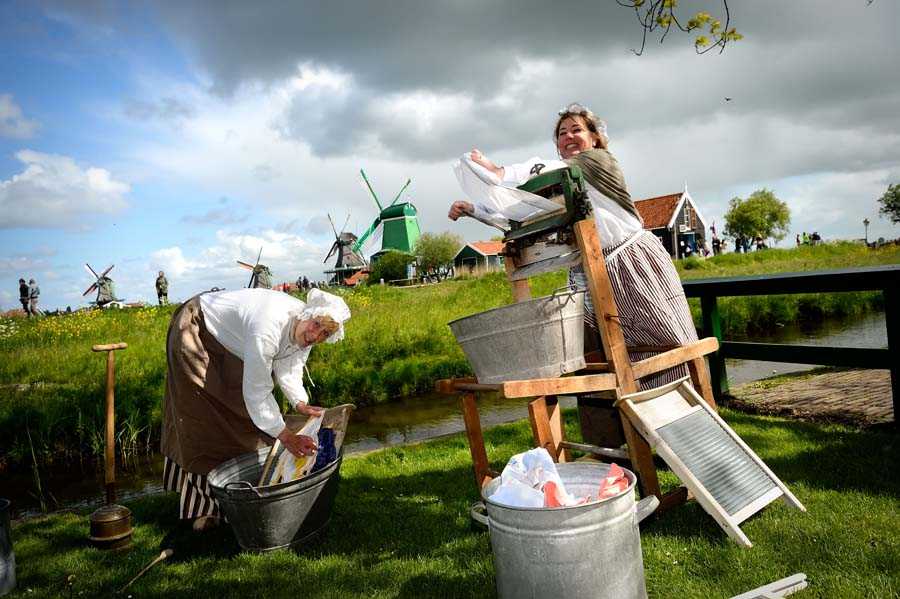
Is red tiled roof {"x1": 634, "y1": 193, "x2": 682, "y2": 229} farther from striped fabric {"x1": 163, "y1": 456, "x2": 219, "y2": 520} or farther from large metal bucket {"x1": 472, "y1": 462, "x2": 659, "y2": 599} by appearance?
large metal bucket {"x1": 472, "y1": 462, "x2": 659, "y2": 599}

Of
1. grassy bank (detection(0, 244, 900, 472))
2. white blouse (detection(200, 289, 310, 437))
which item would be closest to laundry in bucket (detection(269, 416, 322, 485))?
white blouse (detection(200, 289, 310, 437))

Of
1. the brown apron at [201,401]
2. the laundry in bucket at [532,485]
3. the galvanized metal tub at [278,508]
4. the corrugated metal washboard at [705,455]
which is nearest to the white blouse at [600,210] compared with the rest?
the corrugated metal washboard at [705,455]

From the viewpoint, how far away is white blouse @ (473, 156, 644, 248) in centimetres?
328

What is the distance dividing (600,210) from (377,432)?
5.36 m

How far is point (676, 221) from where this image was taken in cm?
3934

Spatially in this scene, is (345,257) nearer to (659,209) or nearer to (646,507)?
(659,209)

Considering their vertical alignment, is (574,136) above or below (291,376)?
above

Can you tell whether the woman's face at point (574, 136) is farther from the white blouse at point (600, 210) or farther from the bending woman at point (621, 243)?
the white blouse at point (600, 210)

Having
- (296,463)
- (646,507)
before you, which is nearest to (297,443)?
(296,463)

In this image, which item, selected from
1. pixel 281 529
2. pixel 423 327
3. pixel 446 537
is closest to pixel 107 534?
pixel 281 529

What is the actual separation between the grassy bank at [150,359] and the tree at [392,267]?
89.1 feet

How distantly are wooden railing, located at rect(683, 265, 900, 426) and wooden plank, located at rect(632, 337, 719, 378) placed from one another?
6.51ft

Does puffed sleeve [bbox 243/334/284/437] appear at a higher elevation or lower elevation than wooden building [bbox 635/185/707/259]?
lower

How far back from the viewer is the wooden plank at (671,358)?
310 cm
